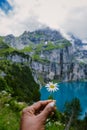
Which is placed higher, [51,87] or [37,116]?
[37,116]

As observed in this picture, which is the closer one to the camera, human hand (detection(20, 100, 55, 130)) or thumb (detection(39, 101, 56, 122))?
human hand (detection(20, 100, 55, 130))

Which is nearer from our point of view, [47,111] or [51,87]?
[47,111]

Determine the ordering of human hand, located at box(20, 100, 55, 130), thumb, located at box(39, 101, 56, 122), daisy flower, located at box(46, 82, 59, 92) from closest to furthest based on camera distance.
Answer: human hand, located at box(20, 100, 55, 130) < thumb, located at box(39, 101, 56, 122) < daisy flower, located at box(46, 82, 59, 92)

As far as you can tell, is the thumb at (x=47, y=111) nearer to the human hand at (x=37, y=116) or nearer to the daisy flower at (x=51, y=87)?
the human hand at (x=37, y=116)

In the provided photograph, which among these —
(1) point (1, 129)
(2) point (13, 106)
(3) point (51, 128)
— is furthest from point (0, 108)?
(1) point (1, 129)

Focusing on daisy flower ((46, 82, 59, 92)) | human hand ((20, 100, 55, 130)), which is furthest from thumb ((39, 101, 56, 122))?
daisy flower ((46, 82, 59, 92))

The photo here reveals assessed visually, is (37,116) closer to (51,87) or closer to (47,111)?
(47,111)

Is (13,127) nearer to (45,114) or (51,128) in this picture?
(51,128)

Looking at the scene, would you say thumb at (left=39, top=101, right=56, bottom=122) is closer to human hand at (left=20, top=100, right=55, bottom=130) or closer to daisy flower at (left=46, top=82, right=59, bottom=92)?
human hand at (left=20, top=100, right=55, bottom=130)

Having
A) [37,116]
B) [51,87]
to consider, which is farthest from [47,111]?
[51,87]
